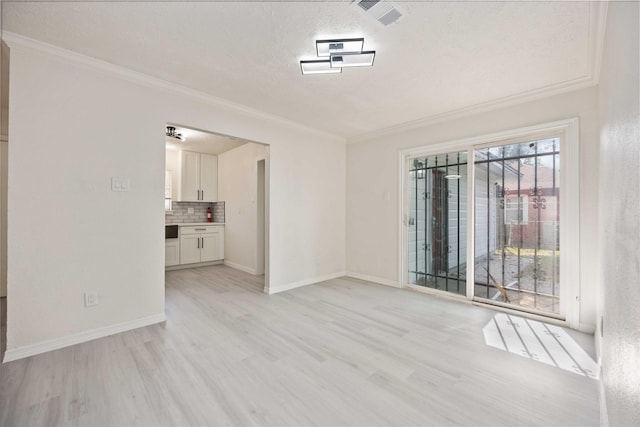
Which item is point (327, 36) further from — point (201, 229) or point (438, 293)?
point (201, 229)

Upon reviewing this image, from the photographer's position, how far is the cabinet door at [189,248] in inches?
221

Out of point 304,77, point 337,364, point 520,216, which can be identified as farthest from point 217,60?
point 520,216

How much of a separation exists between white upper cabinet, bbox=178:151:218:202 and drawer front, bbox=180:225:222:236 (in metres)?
0.63

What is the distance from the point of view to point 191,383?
74.9 inches

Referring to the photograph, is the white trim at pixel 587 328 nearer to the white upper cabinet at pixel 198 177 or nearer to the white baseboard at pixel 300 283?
the white baseboard at pixel 300 283

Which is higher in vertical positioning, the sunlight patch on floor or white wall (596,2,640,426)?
white wall (596,2,640,426)

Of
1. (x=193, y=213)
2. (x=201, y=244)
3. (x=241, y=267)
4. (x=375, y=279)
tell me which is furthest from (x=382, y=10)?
(x=193, y=213)

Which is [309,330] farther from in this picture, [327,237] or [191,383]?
[327,237]

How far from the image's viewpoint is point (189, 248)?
5.71 meters

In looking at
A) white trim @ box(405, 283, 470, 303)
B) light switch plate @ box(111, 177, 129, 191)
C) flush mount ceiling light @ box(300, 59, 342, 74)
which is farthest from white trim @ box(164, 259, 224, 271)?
flush mount ceiling light @ box(300, 59, 342, 74)

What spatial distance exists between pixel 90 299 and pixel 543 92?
515 cm

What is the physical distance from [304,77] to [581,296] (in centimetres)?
366

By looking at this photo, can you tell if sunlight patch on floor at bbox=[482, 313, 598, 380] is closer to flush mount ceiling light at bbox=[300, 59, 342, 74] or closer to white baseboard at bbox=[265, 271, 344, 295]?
white baseboard at bbox=[265, 271, 344, 295]

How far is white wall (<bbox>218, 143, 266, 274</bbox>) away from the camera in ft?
17.2
